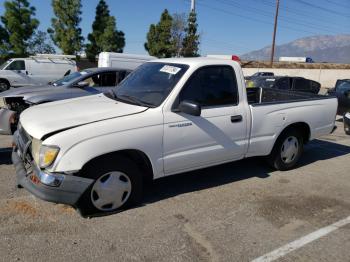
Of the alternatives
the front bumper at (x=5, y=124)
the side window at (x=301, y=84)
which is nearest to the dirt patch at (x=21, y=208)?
the front bumper at (x=5, y=124)

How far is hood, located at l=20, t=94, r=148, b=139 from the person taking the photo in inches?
146

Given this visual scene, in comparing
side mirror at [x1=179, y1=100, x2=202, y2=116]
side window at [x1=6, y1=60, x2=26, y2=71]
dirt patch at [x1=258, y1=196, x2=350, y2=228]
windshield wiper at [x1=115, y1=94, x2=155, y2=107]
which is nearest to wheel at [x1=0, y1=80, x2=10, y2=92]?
side window at [x1=6, y1=60, x2=26, y2=71]

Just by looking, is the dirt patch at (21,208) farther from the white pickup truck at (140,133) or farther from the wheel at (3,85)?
Answer: the wheel at (3,85)

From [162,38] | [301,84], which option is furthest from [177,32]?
[301,84]

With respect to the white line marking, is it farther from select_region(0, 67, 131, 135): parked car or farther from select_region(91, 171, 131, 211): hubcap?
select_region(0, 67, 131, 135): parked car

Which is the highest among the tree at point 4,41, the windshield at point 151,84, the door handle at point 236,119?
the tree at point 4,41

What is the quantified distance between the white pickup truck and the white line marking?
150cm

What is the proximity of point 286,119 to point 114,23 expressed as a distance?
1262 inches

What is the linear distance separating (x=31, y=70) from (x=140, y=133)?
1701cm

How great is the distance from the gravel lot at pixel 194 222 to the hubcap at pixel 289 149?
15.3 inches

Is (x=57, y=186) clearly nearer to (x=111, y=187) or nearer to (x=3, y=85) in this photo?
(x=111, y=187)

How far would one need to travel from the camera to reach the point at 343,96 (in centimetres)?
1188

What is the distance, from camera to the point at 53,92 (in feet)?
25.5

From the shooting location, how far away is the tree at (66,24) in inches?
1260
